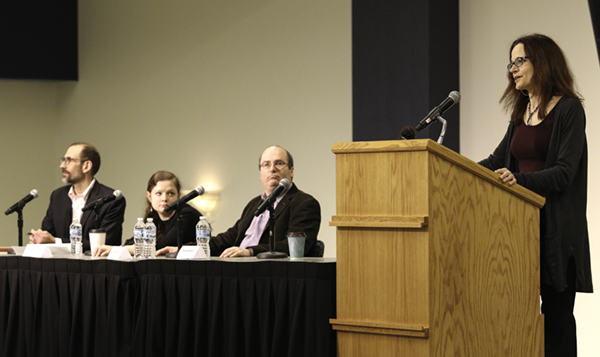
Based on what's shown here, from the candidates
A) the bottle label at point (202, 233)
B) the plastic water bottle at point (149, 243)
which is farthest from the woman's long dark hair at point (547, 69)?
the plastic water bottle at point (149, 243)

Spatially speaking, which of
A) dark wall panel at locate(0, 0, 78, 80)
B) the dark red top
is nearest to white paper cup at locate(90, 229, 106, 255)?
the dark red top

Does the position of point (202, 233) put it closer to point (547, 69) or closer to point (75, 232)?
point (75, 232)

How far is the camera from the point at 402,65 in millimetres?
5215

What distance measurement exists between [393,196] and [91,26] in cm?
695

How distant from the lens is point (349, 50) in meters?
6.17

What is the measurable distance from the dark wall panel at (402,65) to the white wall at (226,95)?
0.54 ft

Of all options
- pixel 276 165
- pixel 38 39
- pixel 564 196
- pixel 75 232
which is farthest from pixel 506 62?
pixel 38 39

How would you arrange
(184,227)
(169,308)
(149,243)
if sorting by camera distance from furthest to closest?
(184,227)
(149,243)
(169,308)

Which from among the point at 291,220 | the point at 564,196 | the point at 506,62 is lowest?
the point at 291,220

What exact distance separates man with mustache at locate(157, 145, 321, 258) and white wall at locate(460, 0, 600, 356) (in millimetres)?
1699

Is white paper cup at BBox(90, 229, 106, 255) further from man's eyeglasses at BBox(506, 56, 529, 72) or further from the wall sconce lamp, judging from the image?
the wall sconce lamp

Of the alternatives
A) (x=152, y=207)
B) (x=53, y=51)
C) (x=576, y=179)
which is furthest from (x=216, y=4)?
(x=576, y=179)

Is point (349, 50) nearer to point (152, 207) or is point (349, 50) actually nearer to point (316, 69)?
point (316, 69)

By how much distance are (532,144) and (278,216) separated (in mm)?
1502
